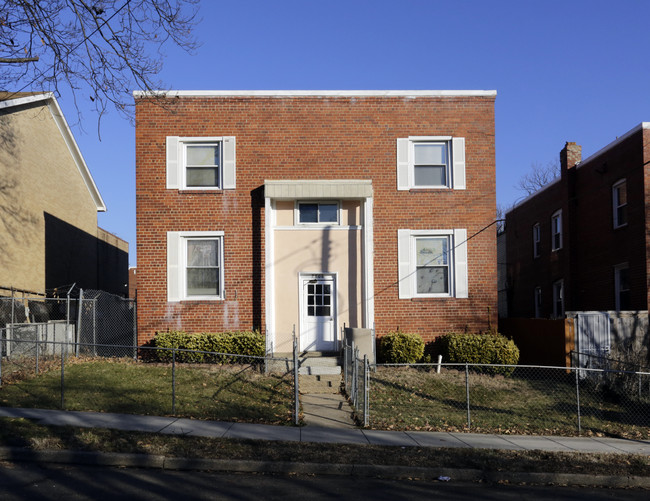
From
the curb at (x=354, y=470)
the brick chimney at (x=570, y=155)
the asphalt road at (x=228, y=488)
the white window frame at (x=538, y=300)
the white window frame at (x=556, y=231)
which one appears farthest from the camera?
the white window frame at (x=538, y=300)

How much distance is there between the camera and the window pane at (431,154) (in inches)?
740

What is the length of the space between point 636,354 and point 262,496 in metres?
13.2

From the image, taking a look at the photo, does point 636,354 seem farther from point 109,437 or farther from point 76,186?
point 76,186

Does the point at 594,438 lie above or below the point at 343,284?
below

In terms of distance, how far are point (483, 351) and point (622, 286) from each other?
6.72 metres

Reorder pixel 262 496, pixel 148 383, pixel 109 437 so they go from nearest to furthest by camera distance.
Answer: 1. pixel 262 496
2. pixel 109 437
3. pixel 148 383

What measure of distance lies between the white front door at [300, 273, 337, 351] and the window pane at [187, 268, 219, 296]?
96.5 inches

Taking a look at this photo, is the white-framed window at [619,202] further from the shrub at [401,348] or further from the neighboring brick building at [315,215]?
the shrub at [401,348]

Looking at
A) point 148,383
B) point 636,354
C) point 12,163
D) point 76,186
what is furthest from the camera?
point 76,186

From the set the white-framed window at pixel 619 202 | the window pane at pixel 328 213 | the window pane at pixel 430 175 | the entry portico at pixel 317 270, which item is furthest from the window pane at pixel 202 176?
the white-framed window at pixel 619 202

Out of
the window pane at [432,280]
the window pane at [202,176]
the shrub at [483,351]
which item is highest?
the window pane at [202,176]

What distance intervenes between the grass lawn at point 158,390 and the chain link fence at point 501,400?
1915 millimetres

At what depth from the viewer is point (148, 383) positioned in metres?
14.9

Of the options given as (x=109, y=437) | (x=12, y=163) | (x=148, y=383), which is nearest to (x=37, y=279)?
(x=12, y=163)
